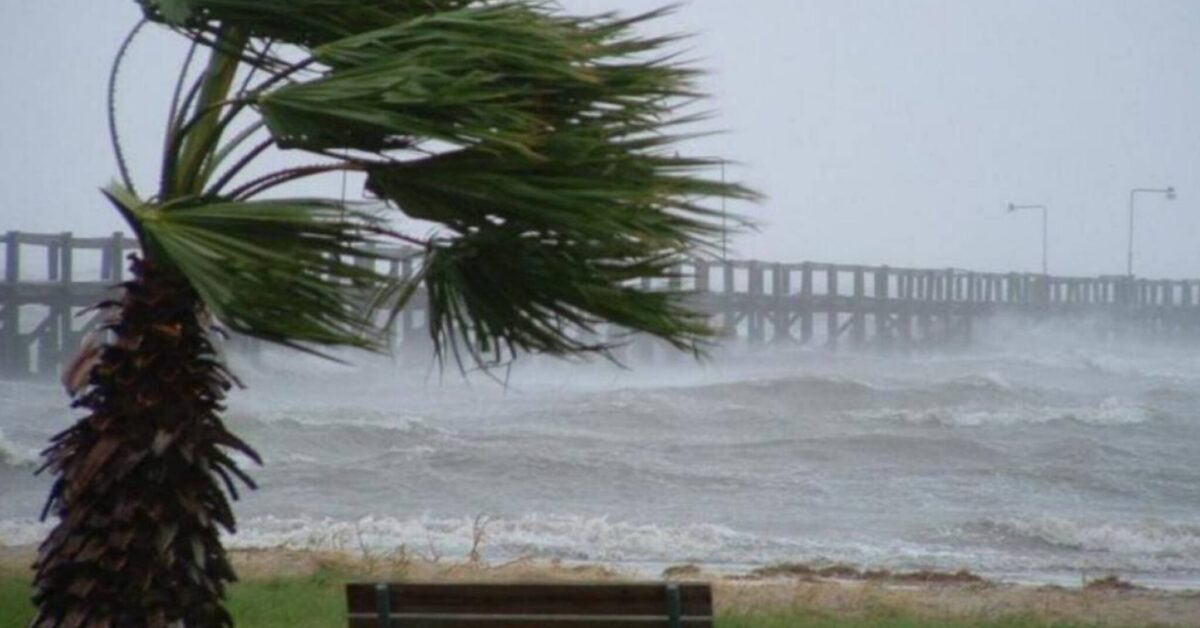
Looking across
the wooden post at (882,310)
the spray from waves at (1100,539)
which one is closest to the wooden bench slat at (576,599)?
the spray from waves at (1100,539)

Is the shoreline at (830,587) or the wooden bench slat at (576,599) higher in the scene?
the wooden bench slat at (576,599)

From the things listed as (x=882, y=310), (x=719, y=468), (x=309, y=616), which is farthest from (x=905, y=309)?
(x=309, y=616)

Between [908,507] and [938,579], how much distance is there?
4.82 m

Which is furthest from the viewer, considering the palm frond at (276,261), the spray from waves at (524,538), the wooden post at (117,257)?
the spray from waves at (524,538)

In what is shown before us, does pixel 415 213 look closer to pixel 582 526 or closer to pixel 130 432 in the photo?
pixel 130 432

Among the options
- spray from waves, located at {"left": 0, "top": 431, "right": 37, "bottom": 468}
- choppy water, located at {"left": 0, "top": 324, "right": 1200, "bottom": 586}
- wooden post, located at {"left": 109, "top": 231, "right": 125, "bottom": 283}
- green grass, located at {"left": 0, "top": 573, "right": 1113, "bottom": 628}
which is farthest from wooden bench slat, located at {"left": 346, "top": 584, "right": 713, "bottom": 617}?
spray from waves, located at {"left": 0, "top": 431, "right": 37, "bottom": 468}

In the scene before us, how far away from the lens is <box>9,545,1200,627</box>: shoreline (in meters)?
11.1

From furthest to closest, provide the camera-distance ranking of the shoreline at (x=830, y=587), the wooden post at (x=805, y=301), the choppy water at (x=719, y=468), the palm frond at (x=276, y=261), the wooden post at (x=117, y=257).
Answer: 1. the wooden post at (x=805, y=301)
2. the choppy water at (x=719, y=468)
3. the wooden post at (x=117, y=257)
4. the shoreline at (x=830, y=587)
5. the palm frond at (x=276, y=261)

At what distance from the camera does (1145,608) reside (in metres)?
11.7

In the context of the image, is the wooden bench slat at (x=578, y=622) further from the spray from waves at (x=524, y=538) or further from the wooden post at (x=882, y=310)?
the wooden post at (x=882, y=310)

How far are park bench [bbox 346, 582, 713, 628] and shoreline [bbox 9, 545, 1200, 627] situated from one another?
3368 millimetres

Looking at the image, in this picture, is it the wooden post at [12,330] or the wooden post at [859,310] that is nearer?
the wooden post at [12,330]

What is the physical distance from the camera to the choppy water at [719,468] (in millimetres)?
16016

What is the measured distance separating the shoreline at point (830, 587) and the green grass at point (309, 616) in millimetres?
275
